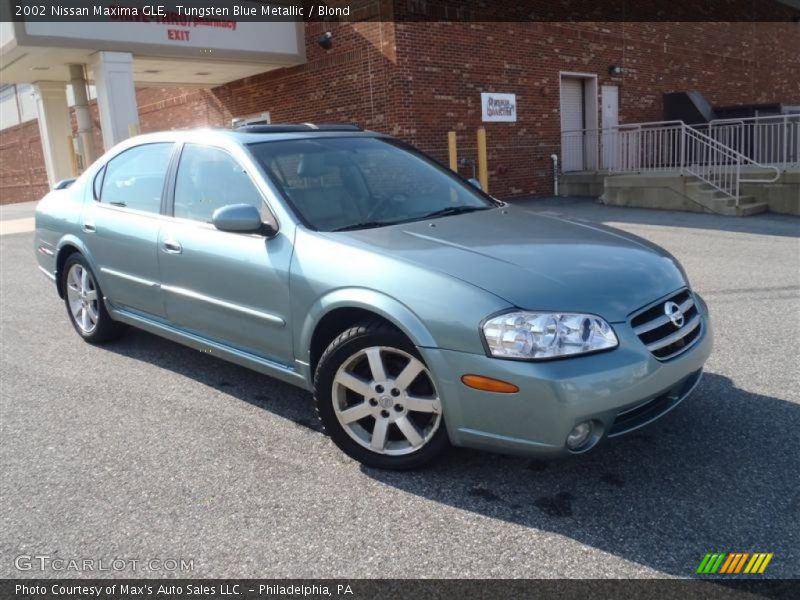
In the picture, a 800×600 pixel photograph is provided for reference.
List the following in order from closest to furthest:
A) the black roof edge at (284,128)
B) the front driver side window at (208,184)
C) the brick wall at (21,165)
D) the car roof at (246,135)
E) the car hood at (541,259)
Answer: the car hood at (541,259) < the front driver side window at (208,184) < the car roof at (246,135) < the black roof edge at (284,128) < the brick wall at (21,165)

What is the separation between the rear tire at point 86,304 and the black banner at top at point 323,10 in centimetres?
975

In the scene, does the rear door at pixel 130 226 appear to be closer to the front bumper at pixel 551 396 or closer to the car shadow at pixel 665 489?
the car shadow at pixel 665 489

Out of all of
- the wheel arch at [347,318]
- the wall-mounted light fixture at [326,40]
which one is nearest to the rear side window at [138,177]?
the wheel arch at [347,318]

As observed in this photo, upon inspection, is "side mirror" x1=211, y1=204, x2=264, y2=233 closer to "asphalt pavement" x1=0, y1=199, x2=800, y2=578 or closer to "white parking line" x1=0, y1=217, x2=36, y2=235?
"asphalt pavement" x1=0, y1=199, x2=800, y2=578

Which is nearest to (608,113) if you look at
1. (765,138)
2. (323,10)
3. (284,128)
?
(765,138)

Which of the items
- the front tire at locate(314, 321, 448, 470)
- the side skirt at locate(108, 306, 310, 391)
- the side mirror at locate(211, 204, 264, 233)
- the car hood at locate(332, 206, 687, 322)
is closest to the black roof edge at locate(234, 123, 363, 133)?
the side mirror at locate(211, 204, 264, 233)

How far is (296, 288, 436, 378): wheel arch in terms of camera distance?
301 centimetres

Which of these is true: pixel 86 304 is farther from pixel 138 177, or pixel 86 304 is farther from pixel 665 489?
pixel 665 489

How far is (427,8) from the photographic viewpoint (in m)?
14.3

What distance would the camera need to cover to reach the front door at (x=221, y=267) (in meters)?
3.64

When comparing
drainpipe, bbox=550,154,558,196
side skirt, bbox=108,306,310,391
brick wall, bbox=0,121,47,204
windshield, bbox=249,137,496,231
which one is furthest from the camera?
brick wall, bbox=0,121,47,204

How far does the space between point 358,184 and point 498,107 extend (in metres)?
12.8

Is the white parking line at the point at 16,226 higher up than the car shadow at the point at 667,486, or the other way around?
the car shadow at the point at 667,486

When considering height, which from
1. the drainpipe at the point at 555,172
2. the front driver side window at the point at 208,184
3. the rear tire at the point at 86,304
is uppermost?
the front driver side window at the point at 208,184
